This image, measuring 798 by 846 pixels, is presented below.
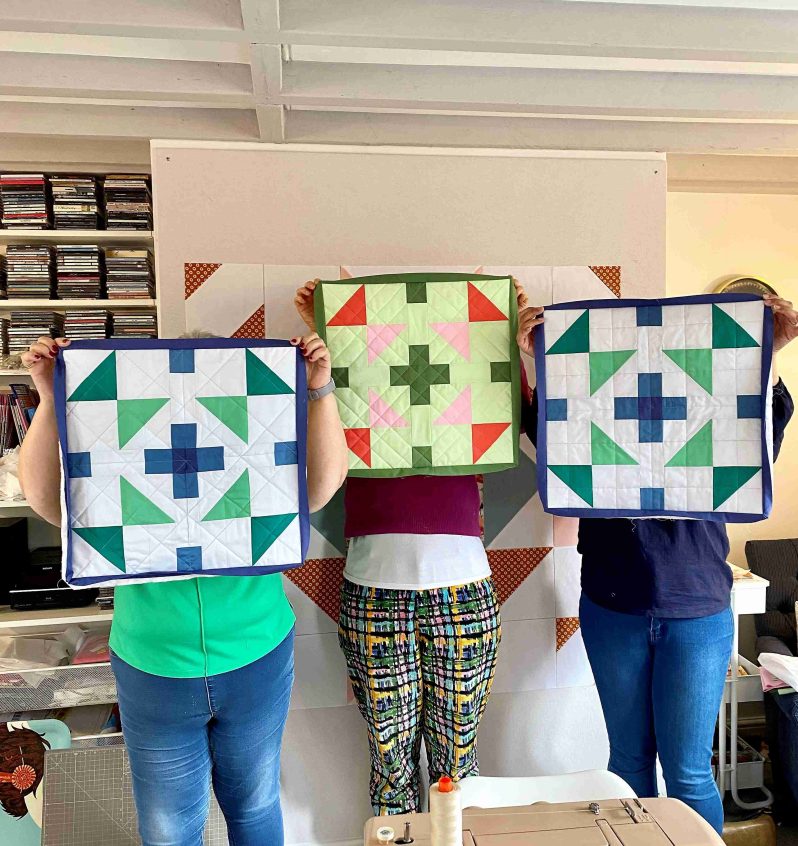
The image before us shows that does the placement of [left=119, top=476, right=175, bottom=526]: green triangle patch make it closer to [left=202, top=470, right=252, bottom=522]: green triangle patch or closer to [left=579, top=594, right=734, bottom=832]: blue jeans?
[left=202, top=470, right=252, bottom=522]: green triangle patch

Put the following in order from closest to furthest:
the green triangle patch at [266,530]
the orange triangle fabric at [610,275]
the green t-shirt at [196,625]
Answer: the green t-shirt at [196,625], the green triangle patch at [266,530], the orange triangle fabric at [610,275]

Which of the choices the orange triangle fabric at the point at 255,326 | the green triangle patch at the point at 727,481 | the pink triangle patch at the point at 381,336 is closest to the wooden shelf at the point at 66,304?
the orange triangle fabric at the point at 255,326

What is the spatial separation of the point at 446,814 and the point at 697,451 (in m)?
1.01

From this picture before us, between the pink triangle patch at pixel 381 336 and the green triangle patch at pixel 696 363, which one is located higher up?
the pink triangle patch at pixel 381 336

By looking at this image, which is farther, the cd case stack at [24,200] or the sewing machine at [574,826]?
the cd case stack at [24,200]

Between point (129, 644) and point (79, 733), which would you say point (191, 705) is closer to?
point (129, 644)

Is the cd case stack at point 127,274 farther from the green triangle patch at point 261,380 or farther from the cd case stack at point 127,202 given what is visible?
the green triangle patch at point 261,380

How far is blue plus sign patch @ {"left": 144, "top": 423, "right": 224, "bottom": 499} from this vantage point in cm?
142

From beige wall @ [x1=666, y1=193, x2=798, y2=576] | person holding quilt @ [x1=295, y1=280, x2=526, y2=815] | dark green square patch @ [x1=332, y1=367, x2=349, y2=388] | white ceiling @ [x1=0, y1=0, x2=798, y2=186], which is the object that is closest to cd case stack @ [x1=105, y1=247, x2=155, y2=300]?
white ceiling @ [x1=0, y1=0, x2=798, y2=186]

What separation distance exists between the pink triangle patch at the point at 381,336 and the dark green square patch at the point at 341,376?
7 centimetres

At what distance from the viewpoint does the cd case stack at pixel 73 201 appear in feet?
8.85

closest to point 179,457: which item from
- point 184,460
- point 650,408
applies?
point 184,460

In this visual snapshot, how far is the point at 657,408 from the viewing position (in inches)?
62.9

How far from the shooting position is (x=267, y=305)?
197 cm
